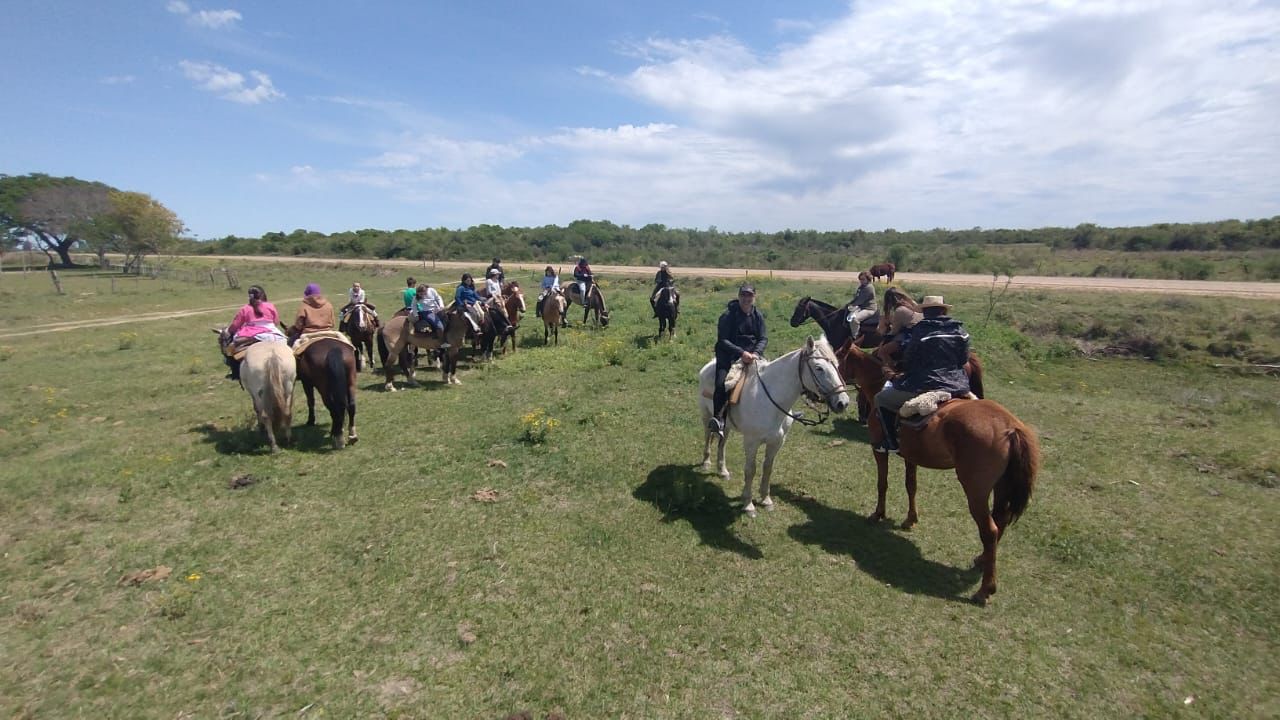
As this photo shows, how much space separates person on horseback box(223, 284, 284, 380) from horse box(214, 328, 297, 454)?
22.9 inches

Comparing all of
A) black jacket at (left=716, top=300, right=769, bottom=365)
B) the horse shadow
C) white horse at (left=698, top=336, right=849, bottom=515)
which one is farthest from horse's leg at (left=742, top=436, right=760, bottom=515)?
black jacket at (left=716, top=300, right=769, bottom=365)

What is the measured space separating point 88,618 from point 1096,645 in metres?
8.87

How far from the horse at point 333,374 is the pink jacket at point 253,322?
3.32 ft

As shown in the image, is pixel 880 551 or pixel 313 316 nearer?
pixel 880 551

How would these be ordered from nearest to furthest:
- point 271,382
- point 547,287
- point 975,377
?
point 975,377, point 271,382, point 547,287

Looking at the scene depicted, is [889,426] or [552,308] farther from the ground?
[552,308]

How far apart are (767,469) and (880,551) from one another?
156cm

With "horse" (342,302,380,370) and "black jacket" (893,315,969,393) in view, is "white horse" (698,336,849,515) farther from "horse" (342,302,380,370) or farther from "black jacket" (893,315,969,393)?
"horse" (342,302,380,370)

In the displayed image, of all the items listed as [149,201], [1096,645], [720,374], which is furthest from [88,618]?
[149,201]

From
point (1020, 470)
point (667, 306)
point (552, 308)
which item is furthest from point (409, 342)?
point (1020, 470)

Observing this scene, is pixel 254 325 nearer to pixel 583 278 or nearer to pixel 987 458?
pixel 987 458

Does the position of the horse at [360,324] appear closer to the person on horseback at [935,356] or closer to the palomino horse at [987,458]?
the person on horseback at [935,356]

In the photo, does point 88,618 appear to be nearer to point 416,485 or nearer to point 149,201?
point 416,485

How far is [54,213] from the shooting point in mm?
45188
